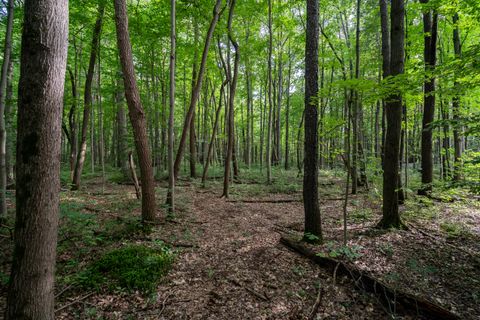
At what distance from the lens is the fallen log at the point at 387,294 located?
11.1 feet

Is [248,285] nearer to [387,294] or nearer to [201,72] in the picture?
[387,294]

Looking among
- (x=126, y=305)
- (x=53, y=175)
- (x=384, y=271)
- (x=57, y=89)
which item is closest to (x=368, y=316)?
(x=384, y=271)

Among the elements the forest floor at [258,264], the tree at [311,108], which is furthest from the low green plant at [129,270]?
the tree at [311,108]

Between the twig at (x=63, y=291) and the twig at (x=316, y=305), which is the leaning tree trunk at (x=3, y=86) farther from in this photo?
A: the twig at (x=316, y=305)

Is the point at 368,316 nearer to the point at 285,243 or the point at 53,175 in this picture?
the point at 285,243

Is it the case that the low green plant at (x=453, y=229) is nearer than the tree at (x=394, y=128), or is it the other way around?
the tree at (x=394, y=128)

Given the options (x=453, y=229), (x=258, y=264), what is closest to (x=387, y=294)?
(x=258, y=264)

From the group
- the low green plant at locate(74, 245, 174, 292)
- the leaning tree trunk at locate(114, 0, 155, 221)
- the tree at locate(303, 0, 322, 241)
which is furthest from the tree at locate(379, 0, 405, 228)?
the leaning tree trunk at locate(114, 0, 155, 221)

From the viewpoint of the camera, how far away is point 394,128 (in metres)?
6.22

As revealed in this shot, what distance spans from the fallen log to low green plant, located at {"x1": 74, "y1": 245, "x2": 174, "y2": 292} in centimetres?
304

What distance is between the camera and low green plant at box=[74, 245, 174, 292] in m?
3.74

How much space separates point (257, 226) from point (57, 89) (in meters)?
5.95

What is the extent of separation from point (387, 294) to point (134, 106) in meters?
6.53

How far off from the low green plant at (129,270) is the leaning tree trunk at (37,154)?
1516mm
